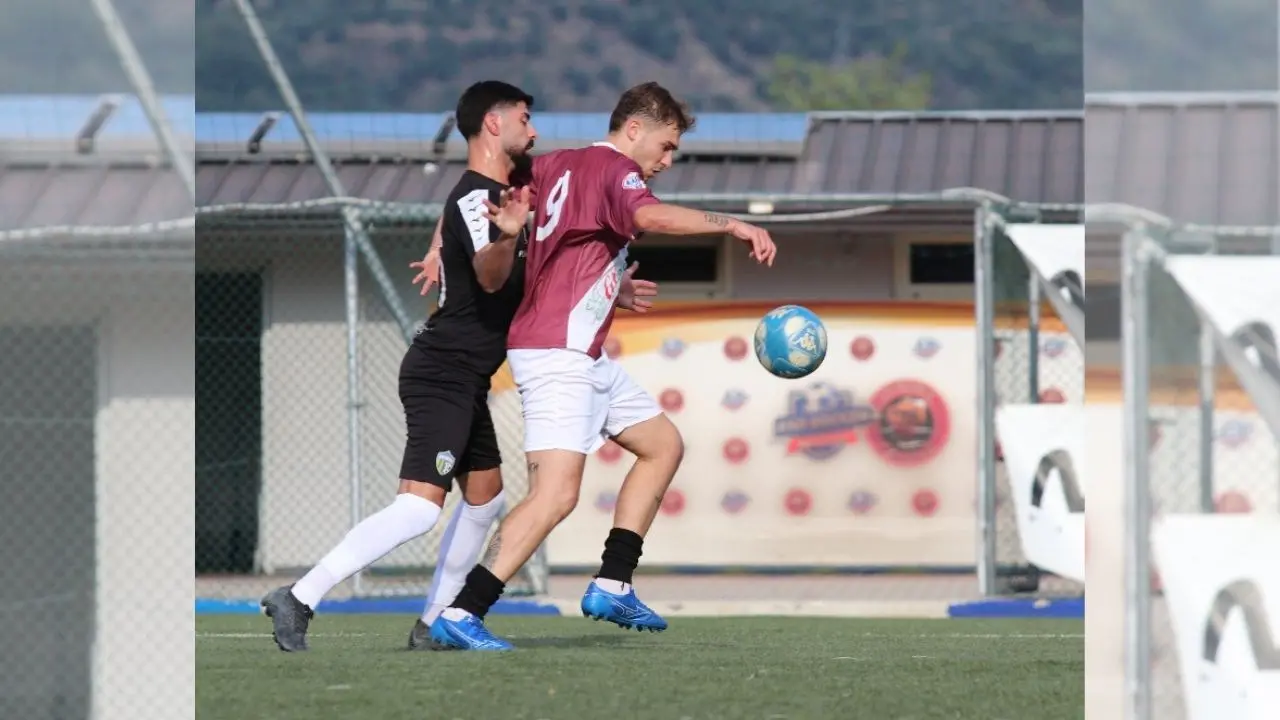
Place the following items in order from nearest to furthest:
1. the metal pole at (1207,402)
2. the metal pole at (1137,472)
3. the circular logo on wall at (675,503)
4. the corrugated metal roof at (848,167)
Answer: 1. the metal pole at (1137,472)
2. the metal pole at (1207,402)
3. the corrugated metal roof at (848,167)
4. the circular logo on wall at (675,503)

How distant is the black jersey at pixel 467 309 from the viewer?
5.53m

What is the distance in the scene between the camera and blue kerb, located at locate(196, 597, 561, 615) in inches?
408

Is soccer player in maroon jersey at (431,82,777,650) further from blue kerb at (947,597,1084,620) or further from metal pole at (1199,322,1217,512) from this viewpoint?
blue kerb at (947,597,1084,620)

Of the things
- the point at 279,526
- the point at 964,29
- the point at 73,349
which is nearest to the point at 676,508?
the point at 279,526

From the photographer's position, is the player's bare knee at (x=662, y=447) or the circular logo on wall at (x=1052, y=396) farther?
the circular logo on wall at (x=1052, y=396)

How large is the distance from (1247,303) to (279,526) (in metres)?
10.7

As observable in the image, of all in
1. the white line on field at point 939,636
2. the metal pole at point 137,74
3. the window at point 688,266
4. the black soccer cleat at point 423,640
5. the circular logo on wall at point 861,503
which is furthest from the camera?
the window at point 688,266

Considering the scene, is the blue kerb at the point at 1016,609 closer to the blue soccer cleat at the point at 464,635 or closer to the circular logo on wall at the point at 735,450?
the circular logo on wall at the point at 735,450

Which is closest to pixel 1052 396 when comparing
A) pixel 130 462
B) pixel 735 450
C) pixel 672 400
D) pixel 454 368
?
pixel 735 450

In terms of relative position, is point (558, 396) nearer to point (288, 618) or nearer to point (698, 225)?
point (698, 225)

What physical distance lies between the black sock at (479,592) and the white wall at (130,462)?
1290 mm

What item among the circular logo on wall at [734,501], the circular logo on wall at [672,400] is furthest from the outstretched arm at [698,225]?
the circular logo on wall at [672,400]

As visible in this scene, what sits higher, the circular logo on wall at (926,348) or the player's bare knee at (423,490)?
the circular logo on wall at (926,348)

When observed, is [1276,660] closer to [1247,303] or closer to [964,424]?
[1247,303]
